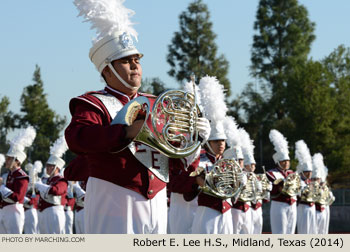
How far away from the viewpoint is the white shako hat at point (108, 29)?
4.32 m

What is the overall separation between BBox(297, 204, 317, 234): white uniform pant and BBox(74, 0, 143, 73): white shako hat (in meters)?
12.9

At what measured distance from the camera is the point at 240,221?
39.5ft

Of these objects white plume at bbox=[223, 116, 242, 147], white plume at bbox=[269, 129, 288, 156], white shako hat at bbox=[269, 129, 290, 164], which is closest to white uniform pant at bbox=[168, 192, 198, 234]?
white plume at bbox=[223, 116, 242, 147]

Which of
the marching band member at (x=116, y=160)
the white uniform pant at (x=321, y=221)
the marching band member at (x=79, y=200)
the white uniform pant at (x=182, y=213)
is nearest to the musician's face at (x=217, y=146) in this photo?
the white uniform pant at (x=182, y=213)

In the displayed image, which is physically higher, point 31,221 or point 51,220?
point 31,221

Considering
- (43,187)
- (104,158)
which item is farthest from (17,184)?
(104,158)

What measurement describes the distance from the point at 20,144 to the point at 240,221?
15.1 ft

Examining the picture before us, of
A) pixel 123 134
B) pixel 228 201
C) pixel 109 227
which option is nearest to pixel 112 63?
pixel 123 134

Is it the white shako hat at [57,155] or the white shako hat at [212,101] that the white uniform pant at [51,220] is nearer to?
the white shako hat at [57,155]

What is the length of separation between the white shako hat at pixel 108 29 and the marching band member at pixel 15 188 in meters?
8.24

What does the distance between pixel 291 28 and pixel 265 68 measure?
280 centimetres

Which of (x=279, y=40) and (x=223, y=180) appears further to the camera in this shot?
(x=279, y=40)

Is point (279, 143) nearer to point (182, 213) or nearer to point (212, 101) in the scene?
point (182, 213)

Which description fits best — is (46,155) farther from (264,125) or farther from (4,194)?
(4,194)
